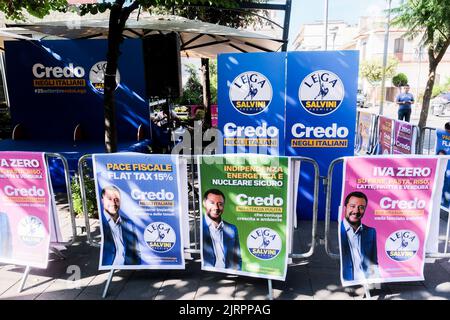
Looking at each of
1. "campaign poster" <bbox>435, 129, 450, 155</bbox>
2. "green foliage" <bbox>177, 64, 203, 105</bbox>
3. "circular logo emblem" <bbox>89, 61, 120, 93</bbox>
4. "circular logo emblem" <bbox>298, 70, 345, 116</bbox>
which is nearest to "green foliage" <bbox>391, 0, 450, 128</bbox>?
"campaign poster" <bbox>435, 129, 450, 155</bbox>

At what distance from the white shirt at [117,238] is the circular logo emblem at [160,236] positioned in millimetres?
274

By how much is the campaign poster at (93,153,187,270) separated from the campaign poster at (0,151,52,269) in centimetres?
60

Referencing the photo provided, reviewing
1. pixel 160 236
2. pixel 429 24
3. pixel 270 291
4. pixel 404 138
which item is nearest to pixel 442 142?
pixel 404 138

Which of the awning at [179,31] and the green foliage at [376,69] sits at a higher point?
the awning at [179,31]

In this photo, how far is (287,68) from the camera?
4.89 m

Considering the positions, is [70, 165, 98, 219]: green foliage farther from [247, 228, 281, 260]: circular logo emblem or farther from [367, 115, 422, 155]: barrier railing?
[367, 115, 422, 155]: barrier railing

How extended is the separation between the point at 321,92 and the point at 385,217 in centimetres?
221

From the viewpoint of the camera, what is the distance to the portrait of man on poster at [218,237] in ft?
11.1

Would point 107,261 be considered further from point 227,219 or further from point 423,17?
point 423,17

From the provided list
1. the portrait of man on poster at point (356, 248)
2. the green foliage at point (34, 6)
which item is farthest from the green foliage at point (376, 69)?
the portrait of man on poster at point (356, 248)

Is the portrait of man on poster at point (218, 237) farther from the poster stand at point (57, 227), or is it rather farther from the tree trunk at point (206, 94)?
the tree trunk at point (206, 94)

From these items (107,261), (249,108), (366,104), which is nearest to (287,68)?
(249,108)

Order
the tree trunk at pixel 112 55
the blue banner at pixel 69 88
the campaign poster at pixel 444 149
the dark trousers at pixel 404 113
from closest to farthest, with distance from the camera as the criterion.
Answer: the tree trunk at pixel 112 55 < the campaign poster at pixel 444 149 < the blue banner at pixel 69 88 < the dark trousers at pixel 404 113

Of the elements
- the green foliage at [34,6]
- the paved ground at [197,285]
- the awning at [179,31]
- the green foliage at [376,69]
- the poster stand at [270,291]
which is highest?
the green foliage at [34,6]
